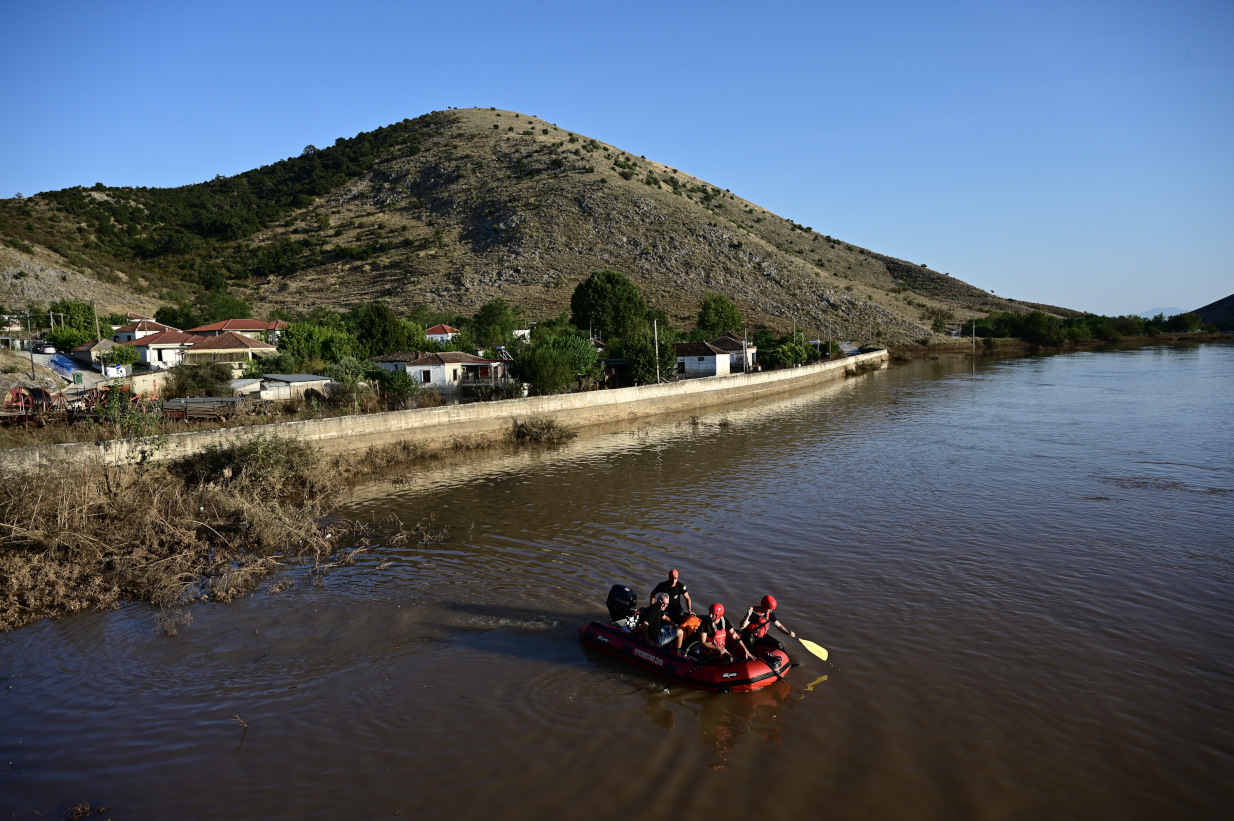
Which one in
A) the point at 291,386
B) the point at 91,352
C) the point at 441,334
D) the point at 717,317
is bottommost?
the point at 291,386

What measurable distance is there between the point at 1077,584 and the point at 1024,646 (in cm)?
397

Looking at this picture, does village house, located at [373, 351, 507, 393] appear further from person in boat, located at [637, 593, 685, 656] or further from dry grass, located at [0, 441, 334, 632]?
person in boat, located at [637, 593, 685, 656]

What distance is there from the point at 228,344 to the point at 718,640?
52.4 m

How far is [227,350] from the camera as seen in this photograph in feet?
174

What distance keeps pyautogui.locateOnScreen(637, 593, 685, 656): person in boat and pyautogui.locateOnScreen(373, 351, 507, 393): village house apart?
→ 3348 centimetres

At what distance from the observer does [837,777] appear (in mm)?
9836

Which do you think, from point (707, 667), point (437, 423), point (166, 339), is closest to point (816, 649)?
point (707, 667)

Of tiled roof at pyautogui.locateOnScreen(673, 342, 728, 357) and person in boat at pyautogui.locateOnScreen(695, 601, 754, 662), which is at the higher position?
tiled roof at pyautogui.locateOnScreen(673, 342, 728, 357)

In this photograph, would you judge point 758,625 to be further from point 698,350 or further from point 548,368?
point 698,350

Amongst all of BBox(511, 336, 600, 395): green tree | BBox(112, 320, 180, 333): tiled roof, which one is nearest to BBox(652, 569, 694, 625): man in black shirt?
BBox(511, 336, 600, 395): green tree

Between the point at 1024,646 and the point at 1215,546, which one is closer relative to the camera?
the point at 1024,646

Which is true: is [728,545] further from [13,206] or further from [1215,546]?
[13,206]

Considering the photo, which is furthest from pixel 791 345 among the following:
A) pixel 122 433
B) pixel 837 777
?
pixel 837 777

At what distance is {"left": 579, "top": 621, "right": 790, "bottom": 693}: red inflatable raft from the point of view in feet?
38.8
